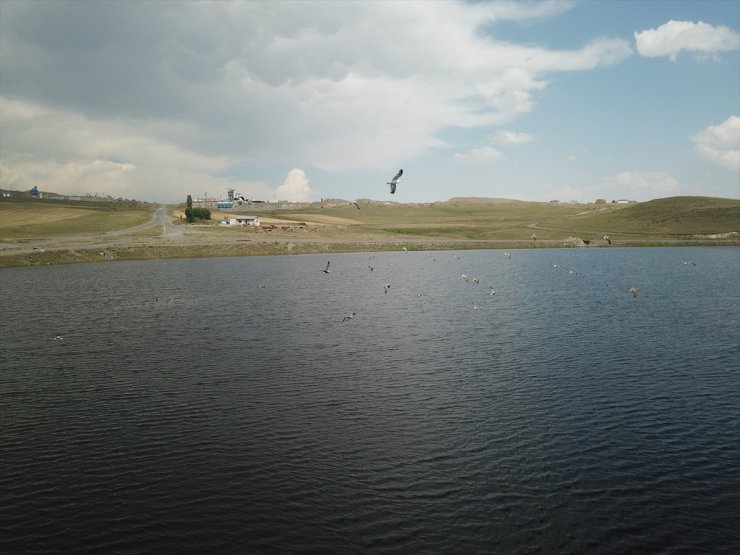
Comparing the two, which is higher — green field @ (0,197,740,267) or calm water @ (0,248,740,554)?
green field @ (0,197,740,267)

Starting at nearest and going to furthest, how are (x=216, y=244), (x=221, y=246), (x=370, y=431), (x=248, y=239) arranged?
1. (x=370, y=431)
2. (x=221, y=246)
3. (x=216, y=244)
4. (x=248, y=239)

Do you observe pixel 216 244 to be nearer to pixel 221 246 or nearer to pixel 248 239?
pixel 221 246

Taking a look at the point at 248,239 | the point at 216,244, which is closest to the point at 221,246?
the point at 216,244

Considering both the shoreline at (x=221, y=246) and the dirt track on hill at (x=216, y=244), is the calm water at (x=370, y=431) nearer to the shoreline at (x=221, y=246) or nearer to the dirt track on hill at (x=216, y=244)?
the shoreline at (x=221, y=246)

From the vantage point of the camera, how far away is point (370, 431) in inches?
1026

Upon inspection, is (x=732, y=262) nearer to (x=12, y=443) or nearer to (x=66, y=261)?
(x=12, y=443)

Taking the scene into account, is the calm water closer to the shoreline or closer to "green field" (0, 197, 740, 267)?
the shoreline

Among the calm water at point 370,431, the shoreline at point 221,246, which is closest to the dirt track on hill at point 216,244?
the shoreline at point 221,246

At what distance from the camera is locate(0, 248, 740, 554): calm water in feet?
59.7

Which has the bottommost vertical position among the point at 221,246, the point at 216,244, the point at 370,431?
the point at 370,431

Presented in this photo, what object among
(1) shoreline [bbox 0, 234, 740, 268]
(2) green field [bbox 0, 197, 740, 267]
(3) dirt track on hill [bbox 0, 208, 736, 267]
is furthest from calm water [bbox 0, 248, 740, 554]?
(2) green field [bbox 0, 197, 740, 267]

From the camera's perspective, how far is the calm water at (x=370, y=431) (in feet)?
59.7

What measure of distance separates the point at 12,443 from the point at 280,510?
48.2 feet

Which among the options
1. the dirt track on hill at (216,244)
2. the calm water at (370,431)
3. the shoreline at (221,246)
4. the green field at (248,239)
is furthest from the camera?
the green field at (248,239)
